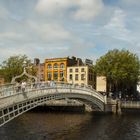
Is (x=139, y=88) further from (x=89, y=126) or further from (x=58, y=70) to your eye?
(x=89, y=126)

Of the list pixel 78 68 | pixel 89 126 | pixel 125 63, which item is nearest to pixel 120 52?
pixel 125 63

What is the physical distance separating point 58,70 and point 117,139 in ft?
199

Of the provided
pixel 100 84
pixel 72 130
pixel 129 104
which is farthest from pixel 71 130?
pixel 100 84

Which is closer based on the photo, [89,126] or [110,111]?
[89,126]

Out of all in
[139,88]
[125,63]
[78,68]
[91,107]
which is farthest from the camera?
[139,88]

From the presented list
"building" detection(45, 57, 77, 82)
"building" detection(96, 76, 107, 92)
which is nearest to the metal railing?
"building" detection(96, 76, 107, 92)

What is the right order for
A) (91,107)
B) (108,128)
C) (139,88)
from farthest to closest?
(139,88) < (91,107) < (108,128)

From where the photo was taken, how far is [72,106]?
2719 inches

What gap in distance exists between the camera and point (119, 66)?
263 feet

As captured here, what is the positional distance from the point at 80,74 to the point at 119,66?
1714 centimetres

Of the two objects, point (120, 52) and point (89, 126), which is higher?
point (120, 52)

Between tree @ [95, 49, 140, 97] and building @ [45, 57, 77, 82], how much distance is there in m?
15.7

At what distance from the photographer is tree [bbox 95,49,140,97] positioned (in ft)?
257

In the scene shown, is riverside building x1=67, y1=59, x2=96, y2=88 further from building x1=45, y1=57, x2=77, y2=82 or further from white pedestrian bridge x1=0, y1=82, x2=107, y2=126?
white pedestrian bridge x1=0, y1=82, x2=107, y2=126
